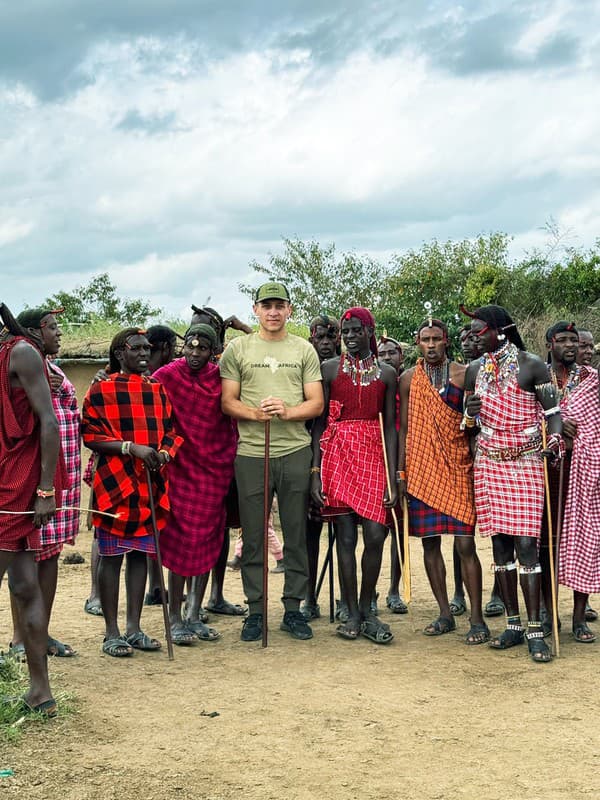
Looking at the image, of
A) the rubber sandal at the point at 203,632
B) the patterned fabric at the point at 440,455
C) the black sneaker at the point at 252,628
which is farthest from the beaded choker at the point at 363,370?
the rubber sandal at the point at 203,632

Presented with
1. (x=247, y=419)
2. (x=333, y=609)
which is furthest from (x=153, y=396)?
(x=333, y=609)

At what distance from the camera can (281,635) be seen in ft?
21.3

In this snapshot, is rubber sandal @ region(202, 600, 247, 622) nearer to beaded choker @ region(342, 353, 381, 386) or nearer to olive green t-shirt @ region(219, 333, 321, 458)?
olive green t-shirt @ region(219, 333, 321, 458)

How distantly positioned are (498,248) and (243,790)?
1157 inches

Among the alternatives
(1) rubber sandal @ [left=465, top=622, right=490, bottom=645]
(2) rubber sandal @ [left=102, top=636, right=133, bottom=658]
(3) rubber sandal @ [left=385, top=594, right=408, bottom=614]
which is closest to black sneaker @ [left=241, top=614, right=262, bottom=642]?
(2) rubber sandal @ [left=102, top=636, right=133, bottom=658]

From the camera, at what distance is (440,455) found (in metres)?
6.33

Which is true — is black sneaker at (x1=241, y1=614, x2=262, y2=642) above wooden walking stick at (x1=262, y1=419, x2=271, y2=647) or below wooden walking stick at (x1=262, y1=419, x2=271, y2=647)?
below

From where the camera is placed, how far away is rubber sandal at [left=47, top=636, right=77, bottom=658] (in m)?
5.86

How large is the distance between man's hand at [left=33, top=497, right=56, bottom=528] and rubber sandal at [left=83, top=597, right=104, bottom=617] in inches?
104

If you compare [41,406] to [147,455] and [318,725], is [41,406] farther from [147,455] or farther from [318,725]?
[318,725]

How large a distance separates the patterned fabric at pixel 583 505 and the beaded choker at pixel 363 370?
1283 millimetres

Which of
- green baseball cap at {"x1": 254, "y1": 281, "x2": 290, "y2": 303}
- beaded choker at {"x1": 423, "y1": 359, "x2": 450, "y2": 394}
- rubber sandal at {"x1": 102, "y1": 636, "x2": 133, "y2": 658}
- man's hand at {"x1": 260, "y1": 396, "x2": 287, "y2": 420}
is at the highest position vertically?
green baseball cap at {"x1": 254, "y1": 281, "x2": 290, "y2": 303}

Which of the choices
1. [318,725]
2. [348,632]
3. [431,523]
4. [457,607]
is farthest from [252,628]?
[318,725]

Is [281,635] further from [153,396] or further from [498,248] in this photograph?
[498,248]
